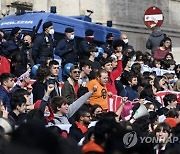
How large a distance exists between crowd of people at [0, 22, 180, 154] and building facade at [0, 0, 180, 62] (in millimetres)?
6953

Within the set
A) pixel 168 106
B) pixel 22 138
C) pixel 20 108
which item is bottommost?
pixel 168 106

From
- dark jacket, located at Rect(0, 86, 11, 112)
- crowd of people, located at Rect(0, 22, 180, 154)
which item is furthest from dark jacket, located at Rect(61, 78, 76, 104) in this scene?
dark jacket, located at Rect(0, 86, 11, 112)

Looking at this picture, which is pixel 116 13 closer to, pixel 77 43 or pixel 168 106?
pixel 77 43

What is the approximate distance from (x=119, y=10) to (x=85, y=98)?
17.4 meters

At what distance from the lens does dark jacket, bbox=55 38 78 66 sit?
51.1ft

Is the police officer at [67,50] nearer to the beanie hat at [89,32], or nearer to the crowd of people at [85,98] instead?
the crowd of people at [85,98]

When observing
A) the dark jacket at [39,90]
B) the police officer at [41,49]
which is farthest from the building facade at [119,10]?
the dark jacket at [39,90]

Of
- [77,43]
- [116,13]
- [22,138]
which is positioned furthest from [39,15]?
[22,138]

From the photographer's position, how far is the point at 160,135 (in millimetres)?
8062

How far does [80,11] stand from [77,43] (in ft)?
27.9

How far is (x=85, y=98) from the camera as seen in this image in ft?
33.8

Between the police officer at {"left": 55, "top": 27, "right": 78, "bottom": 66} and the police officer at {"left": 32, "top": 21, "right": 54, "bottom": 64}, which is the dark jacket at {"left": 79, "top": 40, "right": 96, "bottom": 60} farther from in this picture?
the police officer at {"left": 32, "top": 21, "right": 54, "bottom": 64}

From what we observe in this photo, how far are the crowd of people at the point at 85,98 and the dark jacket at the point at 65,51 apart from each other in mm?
22

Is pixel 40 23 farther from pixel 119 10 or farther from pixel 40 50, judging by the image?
pixel 119 10
